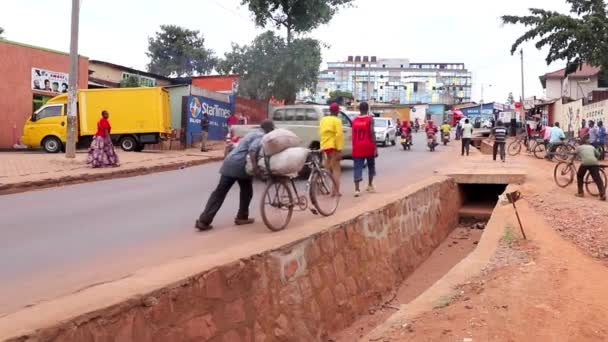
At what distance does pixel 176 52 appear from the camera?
55781 mm

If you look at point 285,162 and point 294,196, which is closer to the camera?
point 285,162

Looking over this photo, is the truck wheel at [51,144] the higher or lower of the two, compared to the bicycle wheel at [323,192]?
higher

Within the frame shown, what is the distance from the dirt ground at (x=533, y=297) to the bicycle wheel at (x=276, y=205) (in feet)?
7.95

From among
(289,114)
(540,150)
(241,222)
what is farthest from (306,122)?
(540,150)

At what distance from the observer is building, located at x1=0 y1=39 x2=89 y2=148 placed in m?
23.0

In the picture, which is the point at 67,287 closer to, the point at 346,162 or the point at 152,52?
the point at 346,162

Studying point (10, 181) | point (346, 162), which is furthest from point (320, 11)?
point (10, 181)

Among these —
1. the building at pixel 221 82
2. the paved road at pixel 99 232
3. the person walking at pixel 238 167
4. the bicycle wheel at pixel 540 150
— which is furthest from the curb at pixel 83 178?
the building at pixel 221 82

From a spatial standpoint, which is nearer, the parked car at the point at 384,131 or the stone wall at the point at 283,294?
the stone wall at the point at 283,294

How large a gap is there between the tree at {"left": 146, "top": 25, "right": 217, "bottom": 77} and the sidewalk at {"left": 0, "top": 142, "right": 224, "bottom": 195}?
36.6 meters

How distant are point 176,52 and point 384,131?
108 feet

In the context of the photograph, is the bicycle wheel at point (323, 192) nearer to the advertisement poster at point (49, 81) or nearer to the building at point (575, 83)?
the advertisement poster at point (49, 81)

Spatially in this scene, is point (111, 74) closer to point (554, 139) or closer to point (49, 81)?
point (49, 81)

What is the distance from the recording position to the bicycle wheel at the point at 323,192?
8195 mm
